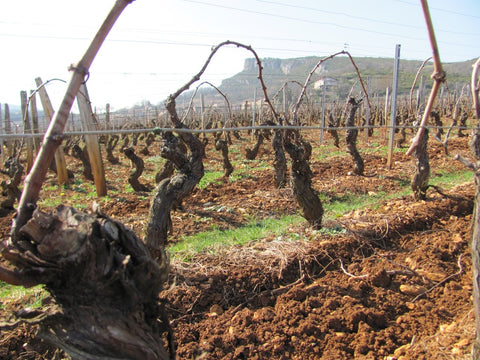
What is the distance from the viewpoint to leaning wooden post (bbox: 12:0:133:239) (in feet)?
4.17

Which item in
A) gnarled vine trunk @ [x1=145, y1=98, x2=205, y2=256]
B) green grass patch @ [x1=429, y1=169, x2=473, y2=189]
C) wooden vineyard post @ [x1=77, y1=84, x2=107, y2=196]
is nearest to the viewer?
gnarled vine trunk @ [x1=145, y1=98, x2=205, y2=256]

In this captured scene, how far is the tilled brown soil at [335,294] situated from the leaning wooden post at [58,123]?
0.71 m

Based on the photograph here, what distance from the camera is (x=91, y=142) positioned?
23.2 feet

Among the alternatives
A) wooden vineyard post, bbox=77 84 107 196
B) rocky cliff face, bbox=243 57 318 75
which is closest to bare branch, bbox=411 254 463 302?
wooden vineyard post, bbox=77 84 107 196

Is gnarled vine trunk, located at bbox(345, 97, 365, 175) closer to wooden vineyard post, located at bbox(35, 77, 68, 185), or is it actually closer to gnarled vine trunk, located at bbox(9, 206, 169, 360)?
wooden vineyard post, located at bbox(35, 77, 68, 185)

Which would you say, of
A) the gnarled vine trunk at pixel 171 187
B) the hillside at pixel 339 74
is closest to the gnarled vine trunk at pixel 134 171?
the gnarled vine trunk at pixel 171 187

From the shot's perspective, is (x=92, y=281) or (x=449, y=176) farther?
(x=449, y=176)

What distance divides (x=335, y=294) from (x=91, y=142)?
6.01m

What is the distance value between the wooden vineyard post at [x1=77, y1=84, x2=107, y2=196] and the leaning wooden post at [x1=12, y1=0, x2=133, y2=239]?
5.43 meters

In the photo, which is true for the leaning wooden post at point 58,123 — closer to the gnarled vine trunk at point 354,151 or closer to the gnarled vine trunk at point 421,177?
the gnarled vine trunk at point 421,177

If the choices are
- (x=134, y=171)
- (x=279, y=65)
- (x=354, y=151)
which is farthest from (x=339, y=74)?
(x=134, y=171)

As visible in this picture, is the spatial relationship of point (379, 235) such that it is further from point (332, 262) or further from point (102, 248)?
point (102, 248)

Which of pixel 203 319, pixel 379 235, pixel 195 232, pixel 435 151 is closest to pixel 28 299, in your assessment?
pixel 203 319

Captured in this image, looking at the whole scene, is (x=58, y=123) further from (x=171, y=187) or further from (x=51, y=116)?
(x=51, y=116)
